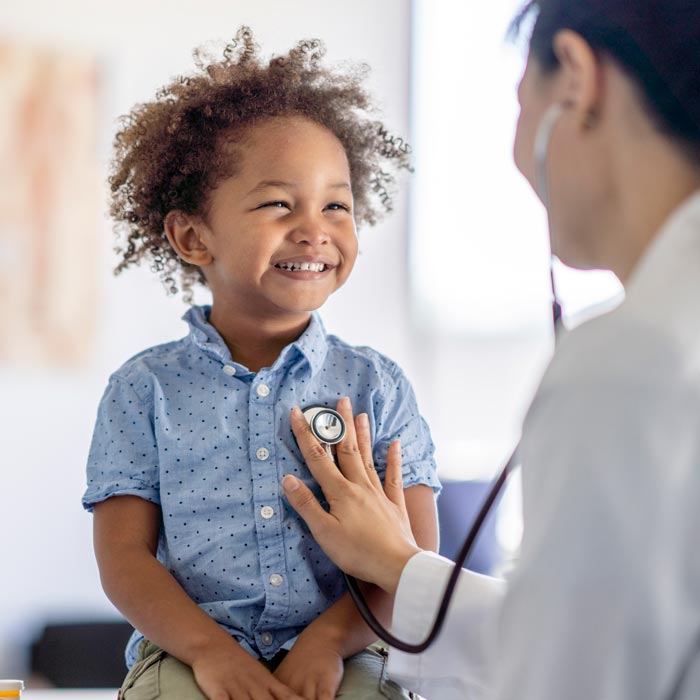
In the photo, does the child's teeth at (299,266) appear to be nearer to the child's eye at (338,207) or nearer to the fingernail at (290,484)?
the child's eye at (338,207)

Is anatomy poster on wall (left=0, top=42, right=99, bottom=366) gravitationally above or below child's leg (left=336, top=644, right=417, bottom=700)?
above

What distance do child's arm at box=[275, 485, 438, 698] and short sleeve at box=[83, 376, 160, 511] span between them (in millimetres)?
303

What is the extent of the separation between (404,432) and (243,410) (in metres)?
0.25

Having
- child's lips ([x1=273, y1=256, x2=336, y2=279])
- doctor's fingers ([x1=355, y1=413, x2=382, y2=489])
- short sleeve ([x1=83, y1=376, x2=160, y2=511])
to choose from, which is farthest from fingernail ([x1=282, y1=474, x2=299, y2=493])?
child's lips ([x1=273, y1=256, x2=336, y2=279])

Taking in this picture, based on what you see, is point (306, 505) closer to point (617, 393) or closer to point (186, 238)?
point (186, 238)

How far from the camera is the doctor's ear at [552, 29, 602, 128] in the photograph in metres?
0.83

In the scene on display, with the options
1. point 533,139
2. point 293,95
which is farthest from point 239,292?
point 533,139

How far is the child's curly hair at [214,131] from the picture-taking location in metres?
1.56

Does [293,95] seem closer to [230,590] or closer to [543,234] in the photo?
[230,590]

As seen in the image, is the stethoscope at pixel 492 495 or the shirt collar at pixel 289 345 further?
the shirt collar at pixel 289 345

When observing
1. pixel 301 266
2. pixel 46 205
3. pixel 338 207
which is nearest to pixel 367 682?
pixel 301 266

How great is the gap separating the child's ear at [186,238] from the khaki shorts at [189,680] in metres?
0.60

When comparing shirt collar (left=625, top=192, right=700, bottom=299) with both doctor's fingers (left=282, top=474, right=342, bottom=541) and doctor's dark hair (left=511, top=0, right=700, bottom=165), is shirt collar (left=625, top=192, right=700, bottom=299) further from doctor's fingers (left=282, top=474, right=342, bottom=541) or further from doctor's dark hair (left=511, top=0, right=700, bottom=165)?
doctor's fingers (left=282, top=474, right=342, bottom=541)

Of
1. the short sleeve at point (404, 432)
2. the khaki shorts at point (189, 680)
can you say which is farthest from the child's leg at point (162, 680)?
the short sleeve at point (404, 432)
